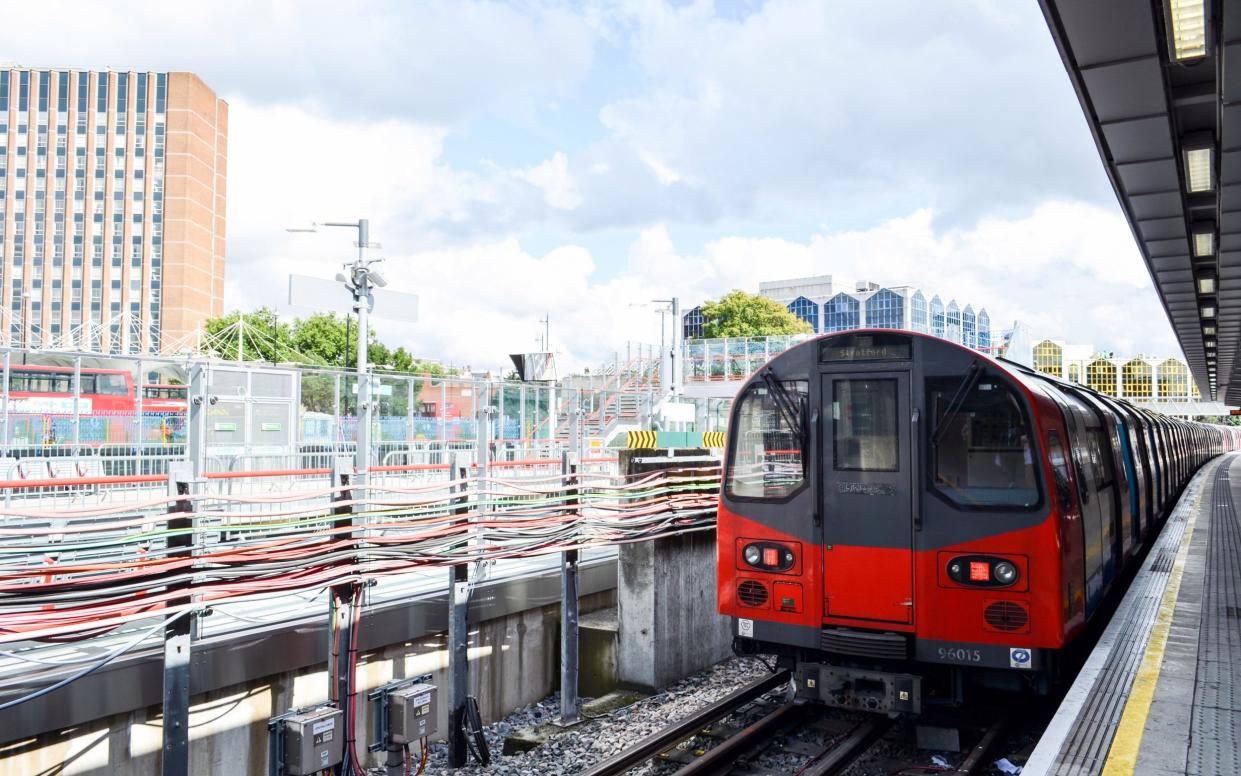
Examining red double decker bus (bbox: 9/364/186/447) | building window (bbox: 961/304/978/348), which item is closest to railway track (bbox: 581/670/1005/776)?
red double decker bus (bbox: 9/364/186/447)

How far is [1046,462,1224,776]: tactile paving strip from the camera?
4508mm

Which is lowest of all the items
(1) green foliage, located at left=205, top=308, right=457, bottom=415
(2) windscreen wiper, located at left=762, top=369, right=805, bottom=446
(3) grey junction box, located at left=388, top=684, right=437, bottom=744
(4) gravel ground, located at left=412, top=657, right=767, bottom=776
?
(4) gravel ground, located at left=412, top=657, right=767, bottom=776

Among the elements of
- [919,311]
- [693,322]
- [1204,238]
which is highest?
[919,311]

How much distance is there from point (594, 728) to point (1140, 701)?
15.1ft

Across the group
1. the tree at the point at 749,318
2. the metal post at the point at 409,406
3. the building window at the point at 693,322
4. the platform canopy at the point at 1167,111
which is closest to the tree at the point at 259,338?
the tree at the point at 749,318

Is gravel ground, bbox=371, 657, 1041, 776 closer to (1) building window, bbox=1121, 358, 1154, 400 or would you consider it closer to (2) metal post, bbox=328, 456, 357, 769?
(2) metal post, bbox=328, 456, 357, 769

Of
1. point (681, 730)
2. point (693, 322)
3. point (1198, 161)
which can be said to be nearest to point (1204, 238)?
point (1198, 161)

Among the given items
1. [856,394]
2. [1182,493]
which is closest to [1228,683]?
[856,394]

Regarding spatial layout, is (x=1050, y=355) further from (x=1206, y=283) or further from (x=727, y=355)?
(x=1206, y=283)

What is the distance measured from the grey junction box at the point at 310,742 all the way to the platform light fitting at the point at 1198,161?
11.1 m

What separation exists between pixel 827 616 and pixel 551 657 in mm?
3715

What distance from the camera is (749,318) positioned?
7262 centimetres

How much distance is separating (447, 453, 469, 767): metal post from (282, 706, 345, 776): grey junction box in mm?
1656

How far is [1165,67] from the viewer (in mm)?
9031
